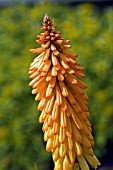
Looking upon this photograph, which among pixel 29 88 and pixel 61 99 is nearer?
pixel 61 99

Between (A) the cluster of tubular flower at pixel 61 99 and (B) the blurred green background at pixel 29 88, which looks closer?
(A) the cluster of tubular flower at pixel 61 99

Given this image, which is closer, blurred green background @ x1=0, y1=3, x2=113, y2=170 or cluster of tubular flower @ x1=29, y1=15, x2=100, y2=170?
cluster of tubular flower @ x1=29, y1=15, x2=100, y2=170

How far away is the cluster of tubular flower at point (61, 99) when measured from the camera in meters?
2.96

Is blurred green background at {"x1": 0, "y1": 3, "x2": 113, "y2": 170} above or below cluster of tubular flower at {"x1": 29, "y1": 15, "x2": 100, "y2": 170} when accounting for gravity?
below

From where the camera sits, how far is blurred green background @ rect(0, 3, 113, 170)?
641 cm

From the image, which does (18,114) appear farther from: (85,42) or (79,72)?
(79,72)

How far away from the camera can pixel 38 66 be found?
9.64 ft

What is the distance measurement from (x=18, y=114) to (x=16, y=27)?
173cm

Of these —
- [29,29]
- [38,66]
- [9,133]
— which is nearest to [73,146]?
[38,66]

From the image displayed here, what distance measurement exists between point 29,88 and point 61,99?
12.0 ft

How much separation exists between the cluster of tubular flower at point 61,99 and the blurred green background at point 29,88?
2.84 m

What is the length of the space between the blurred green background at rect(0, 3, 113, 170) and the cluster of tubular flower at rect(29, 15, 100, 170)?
2843 mm

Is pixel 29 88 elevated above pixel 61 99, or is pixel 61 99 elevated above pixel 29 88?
pixel 61 99

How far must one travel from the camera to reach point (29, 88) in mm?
6629
